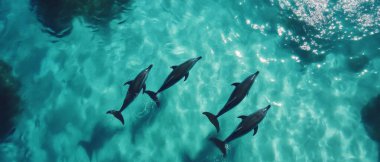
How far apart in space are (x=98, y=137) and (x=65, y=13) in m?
3.94

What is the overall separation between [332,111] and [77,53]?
23.8 feet

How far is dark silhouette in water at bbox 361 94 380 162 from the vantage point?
7.52 meters

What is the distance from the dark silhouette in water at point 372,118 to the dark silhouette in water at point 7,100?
9.30 m

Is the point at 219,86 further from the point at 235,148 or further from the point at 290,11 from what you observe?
the point at 290,11

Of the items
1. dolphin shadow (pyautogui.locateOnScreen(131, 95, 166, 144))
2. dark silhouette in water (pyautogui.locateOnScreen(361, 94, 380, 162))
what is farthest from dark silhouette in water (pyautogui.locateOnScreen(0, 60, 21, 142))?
dark silhouette in water (pyautogui.locateOnScreen(361, 94, 380, 162))

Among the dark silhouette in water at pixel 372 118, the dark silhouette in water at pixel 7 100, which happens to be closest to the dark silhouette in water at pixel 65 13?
the dark silhouette in water at pixel 7 100

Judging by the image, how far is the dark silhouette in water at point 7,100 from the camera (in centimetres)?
762

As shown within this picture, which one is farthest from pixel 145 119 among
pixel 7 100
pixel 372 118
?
pixel 372 118

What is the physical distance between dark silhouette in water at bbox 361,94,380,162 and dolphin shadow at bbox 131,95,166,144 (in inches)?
212

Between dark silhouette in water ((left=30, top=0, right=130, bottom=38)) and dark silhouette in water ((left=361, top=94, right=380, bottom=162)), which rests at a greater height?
dark silhouette in water ((left=30, top=0, right=130, bottom=38))

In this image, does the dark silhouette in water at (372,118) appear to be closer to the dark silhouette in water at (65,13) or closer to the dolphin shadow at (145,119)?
the dolphin shadow at (145,119)

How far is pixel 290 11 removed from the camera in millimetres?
8711

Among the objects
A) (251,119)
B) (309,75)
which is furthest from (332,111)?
(251,119)

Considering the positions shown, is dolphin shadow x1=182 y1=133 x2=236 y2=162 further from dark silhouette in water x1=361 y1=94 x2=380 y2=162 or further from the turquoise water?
dark silhouette in water x1=361 y1=94 x2=380 y2=162
